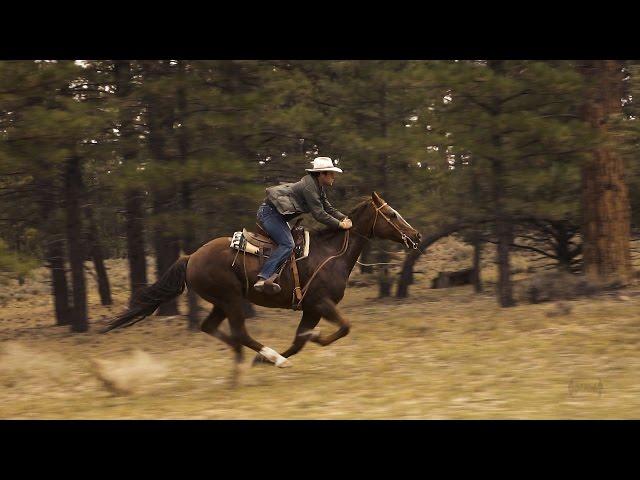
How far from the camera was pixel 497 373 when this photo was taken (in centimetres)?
1016

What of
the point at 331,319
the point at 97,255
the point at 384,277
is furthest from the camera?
the point at 97,255

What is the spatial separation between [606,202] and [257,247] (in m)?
10.2

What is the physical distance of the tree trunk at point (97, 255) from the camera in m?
20.2

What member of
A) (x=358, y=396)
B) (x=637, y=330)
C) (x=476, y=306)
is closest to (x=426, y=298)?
(x=476, y=306)

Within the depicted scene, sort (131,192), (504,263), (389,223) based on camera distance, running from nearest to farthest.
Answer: (389,223) < (131,192) < (504,263)

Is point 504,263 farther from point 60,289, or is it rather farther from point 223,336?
point 60,289

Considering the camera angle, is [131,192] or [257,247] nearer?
[257,247]

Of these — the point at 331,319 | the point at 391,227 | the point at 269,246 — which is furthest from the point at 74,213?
the point at 391,227

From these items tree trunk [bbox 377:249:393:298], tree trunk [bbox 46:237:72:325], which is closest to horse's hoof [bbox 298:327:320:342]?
tree trunk [bbox 377:249:393:298]

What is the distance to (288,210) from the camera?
1050 centimetres

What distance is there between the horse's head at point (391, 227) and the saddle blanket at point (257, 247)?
3.19 feet

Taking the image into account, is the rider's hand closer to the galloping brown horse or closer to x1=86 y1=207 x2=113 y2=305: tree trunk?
the galloping brown horse

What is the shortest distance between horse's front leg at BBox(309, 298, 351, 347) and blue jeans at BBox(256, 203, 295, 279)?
856 mm

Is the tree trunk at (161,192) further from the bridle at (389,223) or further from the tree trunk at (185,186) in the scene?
the bridle at (389,223)
